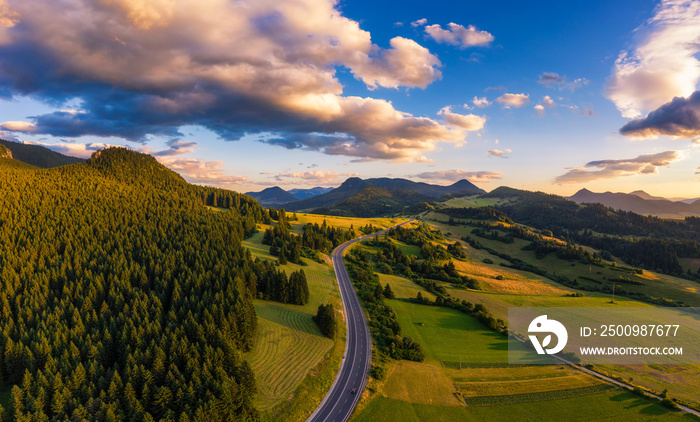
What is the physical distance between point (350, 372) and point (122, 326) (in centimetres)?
5267

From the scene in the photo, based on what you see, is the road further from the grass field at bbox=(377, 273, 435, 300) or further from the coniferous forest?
the grass field at bbox=(377, 273, 435, 300)

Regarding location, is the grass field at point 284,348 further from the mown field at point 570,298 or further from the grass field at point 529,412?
the mown field at point 570,298

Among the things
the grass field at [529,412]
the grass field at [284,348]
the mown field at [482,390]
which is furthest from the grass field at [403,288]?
the grass field at [529,412]

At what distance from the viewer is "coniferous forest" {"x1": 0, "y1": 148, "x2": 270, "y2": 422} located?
4294 centimetres

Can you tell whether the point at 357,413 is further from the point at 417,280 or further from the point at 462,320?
the point at 417,280

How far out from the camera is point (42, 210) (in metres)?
155

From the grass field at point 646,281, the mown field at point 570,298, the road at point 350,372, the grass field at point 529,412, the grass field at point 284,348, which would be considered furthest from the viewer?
the grass field at point 646,281

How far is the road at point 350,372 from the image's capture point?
166 ft

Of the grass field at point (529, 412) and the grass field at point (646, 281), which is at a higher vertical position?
the grass field at point (646, 281)

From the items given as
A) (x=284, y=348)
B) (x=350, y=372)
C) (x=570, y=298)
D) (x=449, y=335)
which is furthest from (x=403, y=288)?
(x=570, y=298)

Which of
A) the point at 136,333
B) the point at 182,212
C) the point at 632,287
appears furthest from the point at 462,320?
the point at 182,212

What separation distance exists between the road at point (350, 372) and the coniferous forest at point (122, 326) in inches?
559

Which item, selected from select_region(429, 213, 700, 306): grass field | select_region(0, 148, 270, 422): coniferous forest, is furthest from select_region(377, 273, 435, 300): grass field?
select_region(429, 213, 700, 306): grass field

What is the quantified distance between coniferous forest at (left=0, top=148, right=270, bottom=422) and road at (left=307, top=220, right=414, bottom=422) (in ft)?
46.6
